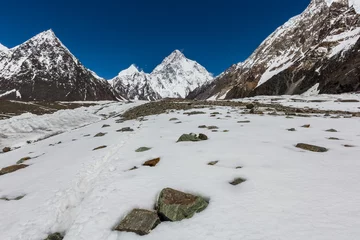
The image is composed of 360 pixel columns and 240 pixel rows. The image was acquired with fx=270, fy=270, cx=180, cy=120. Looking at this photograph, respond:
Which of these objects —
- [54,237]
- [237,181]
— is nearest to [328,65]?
[237,181]

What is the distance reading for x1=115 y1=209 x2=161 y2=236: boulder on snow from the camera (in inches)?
223

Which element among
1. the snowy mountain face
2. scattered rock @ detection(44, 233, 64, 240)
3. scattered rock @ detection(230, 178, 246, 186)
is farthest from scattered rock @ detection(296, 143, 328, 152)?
the snowy mountain face

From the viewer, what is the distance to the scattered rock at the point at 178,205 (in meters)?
5.99

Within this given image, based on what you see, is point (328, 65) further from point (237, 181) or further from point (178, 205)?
point (178, 205)

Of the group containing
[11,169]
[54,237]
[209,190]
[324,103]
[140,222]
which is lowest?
A: [324,103]

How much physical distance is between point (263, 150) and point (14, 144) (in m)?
21.2

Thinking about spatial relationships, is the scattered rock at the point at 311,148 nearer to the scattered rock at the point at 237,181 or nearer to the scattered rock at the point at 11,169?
the scattered rock at the point at 237,181

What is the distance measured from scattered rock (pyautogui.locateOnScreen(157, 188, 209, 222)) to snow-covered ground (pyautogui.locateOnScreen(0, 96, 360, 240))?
18 cm

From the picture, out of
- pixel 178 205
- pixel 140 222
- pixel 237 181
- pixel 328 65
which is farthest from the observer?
pixel 328 65

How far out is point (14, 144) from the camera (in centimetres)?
2275

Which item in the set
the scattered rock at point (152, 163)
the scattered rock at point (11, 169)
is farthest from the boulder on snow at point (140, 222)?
the scattered rock at point (11, 169)

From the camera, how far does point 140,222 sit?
231 inches

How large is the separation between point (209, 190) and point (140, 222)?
1991mm

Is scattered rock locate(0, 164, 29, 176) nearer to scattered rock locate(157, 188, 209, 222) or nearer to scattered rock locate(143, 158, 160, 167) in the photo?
scattered rock locate(143, 158, 160, 167)
